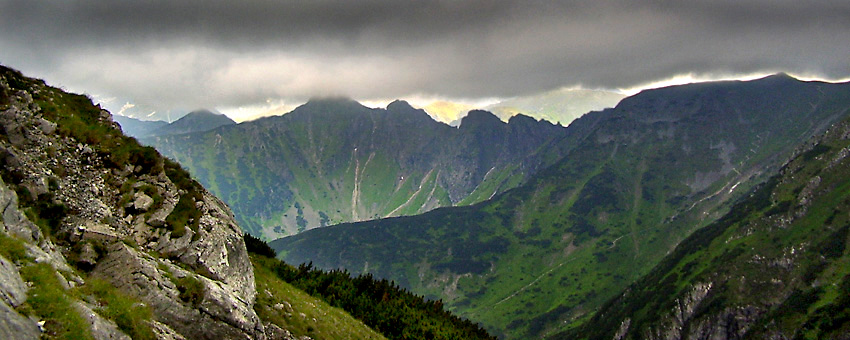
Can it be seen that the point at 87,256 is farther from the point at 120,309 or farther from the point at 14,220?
the point at 120,309

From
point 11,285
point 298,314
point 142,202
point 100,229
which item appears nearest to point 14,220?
point 100,229

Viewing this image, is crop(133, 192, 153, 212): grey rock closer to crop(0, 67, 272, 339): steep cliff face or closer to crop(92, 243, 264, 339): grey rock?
crop(0, 67, 272, 339): steep cliff face

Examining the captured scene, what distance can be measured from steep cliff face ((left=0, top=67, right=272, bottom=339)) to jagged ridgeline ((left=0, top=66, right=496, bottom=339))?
8 cm

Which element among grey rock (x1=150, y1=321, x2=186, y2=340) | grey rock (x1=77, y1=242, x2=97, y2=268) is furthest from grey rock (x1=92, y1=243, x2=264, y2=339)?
grey rock (x1=150, y1=321, x2=186, y2=340)

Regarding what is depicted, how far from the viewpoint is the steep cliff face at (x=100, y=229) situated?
25344 mm

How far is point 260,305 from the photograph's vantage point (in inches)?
1806

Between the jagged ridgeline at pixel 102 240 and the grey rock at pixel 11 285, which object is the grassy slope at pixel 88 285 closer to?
the jagged ridgeline at pixel 102 240

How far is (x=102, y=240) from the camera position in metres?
32.0

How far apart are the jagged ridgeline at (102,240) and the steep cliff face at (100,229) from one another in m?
0.08

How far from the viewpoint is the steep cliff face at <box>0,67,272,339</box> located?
2534cm

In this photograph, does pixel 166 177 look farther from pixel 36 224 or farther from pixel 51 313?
pixel 51 313

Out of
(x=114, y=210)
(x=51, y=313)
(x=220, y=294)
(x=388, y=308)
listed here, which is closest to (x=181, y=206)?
(x=114, y=210)

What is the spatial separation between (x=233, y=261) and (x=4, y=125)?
19256 millimetres

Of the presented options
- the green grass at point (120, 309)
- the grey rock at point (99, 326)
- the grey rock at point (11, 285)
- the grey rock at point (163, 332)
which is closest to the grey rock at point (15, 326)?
the grey rock at point (11, 285)
